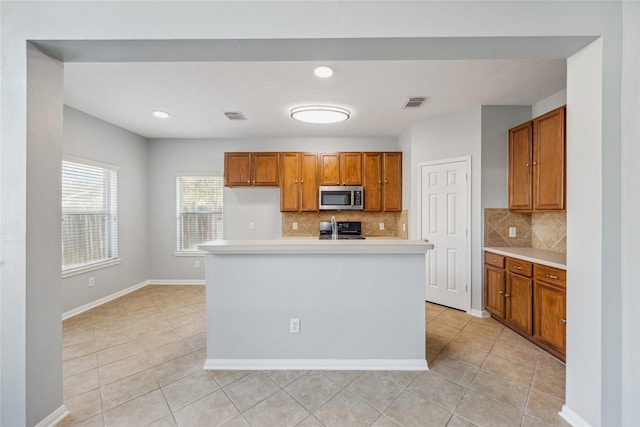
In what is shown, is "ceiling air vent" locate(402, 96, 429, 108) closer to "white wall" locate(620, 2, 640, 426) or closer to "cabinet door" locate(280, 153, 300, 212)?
"white wall" locate(620, 2, 640, 426)

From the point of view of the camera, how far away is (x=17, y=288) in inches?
61.3

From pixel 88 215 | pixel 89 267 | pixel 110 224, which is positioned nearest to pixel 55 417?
pixel 89 267

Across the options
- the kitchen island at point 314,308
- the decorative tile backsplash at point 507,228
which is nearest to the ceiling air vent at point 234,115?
the kitchen island at point 314,308

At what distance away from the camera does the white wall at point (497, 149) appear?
3.39 m

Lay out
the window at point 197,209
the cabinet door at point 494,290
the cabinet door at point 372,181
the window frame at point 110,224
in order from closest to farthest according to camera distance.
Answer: the cabinet door at point 494,290 → the window frame at point 110,224 → the cabinet door at point 372,181 → the window at point 197,209

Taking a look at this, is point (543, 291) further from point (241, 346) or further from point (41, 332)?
point (41, 332)

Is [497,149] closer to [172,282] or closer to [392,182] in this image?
[392,182]

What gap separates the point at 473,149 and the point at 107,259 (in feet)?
17.9

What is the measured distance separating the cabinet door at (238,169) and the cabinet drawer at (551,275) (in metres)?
4.06

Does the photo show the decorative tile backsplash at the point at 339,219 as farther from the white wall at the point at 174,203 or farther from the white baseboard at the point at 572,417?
the white baseboard at the point at 572,417

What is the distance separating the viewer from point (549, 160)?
9.09 ft

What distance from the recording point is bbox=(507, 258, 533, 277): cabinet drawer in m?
2.69

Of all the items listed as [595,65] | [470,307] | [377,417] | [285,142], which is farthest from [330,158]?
[377,417]

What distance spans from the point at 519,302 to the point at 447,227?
1207 mm
